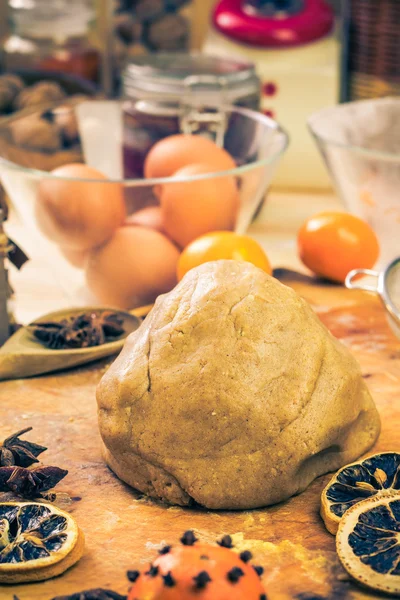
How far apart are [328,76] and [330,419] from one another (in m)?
1.54

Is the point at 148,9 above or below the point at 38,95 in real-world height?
above

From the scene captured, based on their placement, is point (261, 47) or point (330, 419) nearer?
point (330, 419)

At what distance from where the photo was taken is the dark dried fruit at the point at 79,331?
1.48 meters

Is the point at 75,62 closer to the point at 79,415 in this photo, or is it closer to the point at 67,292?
the point at 67,292

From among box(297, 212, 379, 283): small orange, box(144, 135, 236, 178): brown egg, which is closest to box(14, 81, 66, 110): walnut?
box(144, 135, 236, 178): brown egg

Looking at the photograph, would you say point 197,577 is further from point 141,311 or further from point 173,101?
point 173,101

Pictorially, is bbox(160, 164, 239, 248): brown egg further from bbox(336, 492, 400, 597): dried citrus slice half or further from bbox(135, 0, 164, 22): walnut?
bbox(135, 0, 164, 22): walnut

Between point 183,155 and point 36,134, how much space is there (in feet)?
1.36

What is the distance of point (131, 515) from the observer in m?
1.09

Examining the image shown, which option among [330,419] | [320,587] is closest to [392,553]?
[320,587]

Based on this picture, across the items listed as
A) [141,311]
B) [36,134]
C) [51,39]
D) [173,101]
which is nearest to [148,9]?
[51,39]

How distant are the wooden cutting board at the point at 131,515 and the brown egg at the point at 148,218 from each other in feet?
1.29

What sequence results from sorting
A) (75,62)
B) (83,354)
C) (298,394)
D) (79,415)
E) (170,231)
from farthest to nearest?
(75,62), (170,231), (83,354), (79,415), (298,394)

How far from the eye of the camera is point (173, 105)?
6.81 ft
